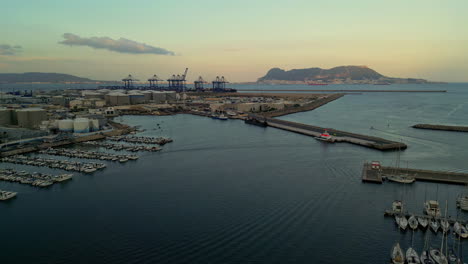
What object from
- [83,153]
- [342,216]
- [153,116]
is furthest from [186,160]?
[153,116]

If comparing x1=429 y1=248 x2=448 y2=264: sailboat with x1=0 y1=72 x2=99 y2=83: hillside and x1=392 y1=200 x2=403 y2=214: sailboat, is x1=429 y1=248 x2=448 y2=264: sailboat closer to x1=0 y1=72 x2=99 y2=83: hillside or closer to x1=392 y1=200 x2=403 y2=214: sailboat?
x1=392 y1=200 x2=403 y2=214: sailboat

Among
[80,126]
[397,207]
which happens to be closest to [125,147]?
[80,126]

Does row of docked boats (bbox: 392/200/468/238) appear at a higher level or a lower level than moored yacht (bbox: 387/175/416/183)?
lower

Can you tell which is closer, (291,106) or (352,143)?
(352,143)

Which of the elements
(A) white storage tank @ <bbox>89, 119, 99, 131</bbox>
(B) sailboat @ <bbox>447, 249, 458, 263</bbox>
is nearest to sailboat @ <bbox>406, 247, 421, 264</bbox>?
(B) sailboat @ <bbox>447, 249, 458, 263</bbox>

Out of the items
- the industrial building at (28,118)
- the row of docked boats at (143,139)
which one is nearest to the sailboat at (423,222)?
the row of docked boats at (143,139)

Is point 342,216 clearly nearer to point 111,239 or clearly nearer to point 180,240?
point 180,240

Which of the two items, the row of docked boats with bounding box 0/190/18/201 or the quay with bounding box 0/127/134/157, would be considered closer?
the row of docked boats with bounding box 0/190/18/201
